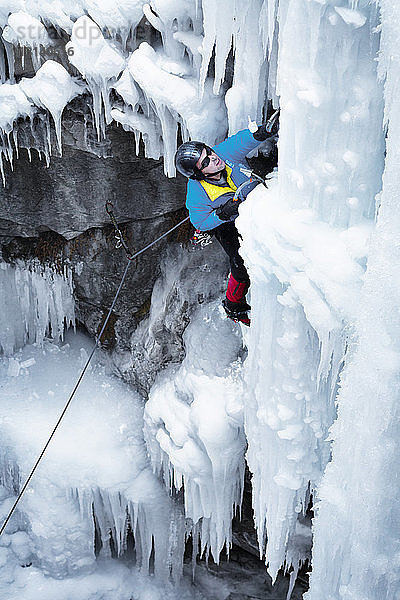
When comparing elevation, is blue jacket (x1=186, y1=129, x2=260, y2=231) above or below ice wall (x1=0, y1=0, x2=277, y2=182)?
below

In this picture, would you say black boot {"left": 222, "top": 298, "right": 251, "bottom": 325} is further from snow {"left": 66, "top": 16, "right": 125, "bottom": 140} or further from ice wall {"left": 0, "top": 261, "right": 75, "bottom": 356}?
ice wall {"left": 0, "top": 261, "right": 75, "bottom": 356}

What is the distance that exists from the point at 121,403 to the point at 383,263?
3.93m

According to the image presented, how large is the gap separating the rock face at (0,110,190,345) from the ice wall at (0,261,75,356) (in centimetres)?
12

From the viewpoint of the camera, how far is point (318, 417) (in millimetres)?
2500

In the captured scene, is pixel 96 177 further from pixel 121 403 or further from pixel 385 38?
pixel 385 38

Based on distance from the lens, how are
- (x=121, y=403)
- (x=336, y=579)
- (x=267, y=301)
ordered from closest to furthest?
(x=336, y=579)
(x=267, y=301)
(x=121, y=403)

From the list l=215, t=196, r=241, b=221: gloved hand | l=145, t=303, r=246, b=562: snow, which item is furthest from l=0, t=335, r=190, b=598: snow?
l=215, t=196, r=241, b=221: gloved hand

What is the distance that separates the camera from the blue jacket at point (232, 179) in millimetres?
2760

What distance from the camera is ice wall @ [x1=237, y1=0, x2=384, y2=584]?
183 cm

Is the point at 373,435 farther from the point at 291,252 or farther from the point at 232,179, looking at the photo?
the point at 232,179

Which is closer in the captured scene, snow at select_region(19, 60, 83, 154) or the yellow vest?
the yellow vest

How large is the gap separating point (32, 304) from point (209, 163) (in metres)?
3.40

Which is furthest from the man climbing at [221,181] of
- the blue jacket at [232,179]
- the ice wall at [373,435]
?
the ice wall at [373,435]

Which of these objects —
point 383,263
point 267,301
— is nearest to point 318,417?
Answer: point 267,301
